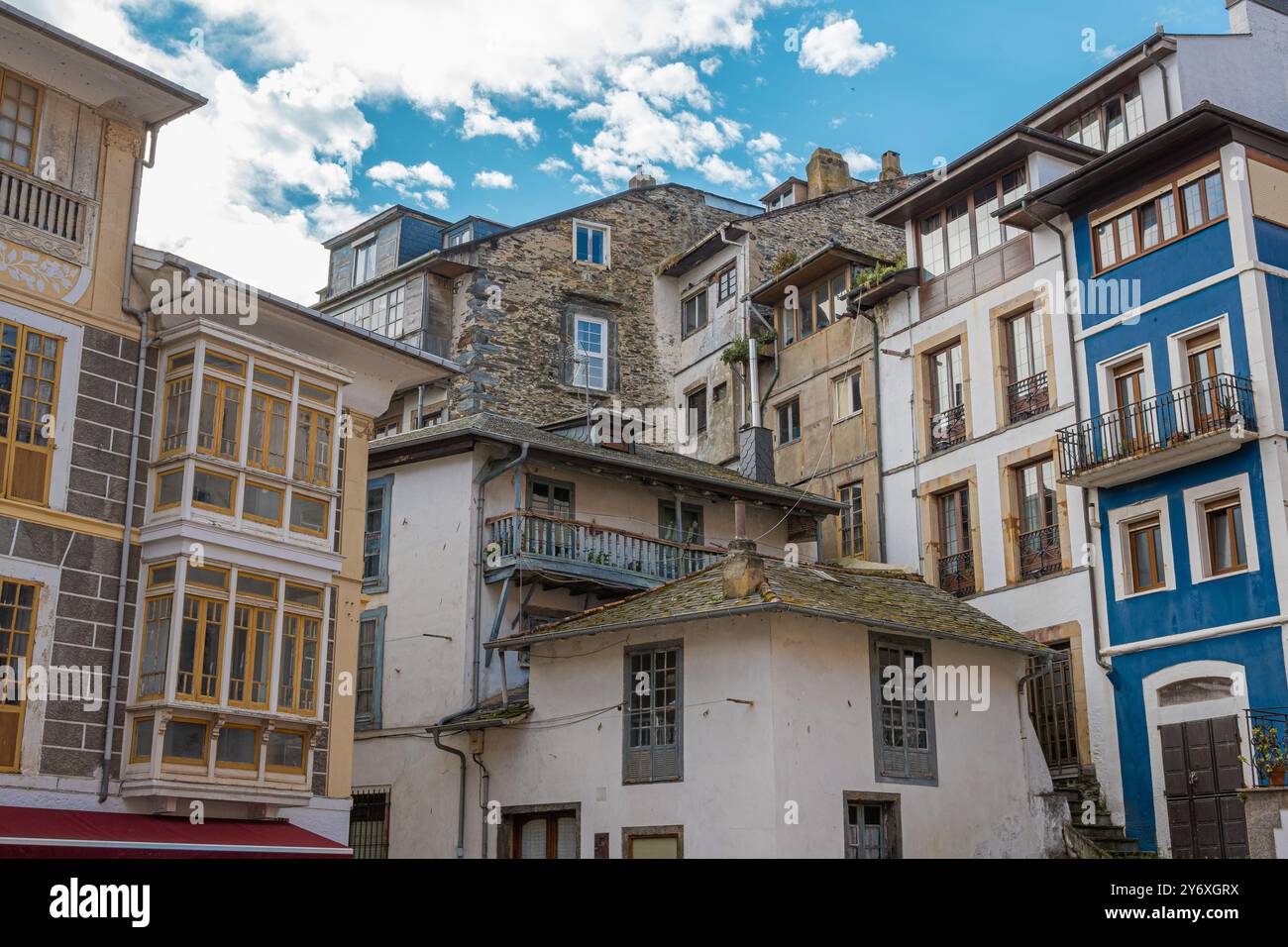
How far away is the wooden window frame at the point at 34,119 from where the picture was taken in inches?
631

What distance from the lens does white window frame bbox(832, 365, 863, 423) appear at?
31.0 m

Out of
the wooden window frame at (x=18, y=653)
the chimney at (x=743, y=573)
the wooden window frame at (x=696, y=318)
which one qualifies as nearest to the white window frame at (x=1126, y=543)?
the chimney at (x=743, y=573)

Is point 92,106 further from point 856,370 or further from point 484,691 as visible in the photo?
point 856,370

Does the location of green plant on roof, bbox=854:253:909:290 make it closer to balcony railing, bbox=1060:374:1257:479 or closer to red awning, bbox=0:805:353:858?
balcony railing, bbox=1060:374:1257:479

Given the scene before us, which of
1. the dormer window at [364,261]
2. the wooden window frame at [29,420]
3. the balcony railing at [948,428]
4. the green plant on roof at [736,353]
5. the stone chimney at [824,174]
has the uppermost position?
the stone chimney at [824,174]

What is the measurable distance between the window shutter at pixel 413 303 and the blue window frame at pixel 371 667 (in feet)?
37.0

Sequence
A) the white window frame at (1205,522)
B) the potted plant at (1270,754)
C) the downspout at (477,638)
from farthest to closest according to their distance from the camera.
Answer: the downspout at (477,638)
the white window frame at (1205,522)
the potted plant at (1270,754)

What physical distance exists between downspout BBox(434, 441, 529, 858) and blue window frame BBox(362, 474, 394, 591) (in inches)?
83.8

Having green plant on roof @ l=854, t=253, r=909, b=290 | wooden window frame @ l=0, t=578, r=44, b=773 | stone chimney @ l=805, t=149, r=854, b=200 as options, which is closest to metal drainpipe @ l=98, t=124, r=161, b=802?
wooden window frame @ l=0, t=578, r=44, b=773

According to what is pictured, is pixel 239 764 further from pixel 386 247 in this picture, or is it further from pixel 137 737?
pixel 386 247

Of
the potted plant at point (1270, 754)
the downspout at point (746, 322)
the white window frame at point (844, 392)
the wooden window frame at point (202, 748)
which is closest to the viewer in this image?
the wooden window frame at point (202, 748)

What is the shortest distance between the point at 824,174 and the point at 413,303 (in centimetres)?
1319

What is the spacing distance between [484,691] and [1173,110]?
55.5 feet

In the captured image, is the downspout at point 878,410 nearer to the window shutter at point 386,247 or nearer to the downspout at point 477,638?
the downspout at point 477,638
